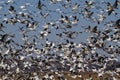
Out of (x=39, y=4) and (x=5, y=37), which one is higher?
(x=39, y=4)

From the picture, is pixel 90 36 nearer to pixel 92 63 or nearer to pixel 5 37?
pixel 92 63

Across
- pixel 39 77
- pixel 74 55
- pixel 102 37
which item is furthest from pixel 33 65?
pixel 102 37

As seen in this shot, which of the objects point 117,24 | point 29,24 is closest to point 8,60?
point 29,24

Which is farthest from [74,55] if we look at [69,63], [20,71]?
[20,71]

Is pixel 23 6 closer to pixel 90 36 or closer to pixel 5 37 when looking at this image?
pixel 5 37

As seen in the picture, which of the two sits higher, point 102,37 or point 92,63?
point 102,37

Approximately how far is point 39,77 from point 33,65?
438mm

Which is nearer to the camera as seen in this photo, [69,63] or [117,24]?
[117,24]

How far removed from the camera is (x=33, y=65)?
1521cm

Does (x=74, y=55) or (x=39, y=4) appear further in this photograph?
(x=74, y=55)

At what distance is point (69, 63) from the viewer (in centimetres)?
1573

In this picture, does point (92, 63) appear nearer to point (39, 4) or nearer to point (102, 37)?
point (102, 37)

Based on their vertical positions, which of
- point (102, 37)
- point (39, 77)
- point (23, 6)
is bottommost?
point (39, 77)

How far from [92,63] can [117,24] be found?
1.89 meters
